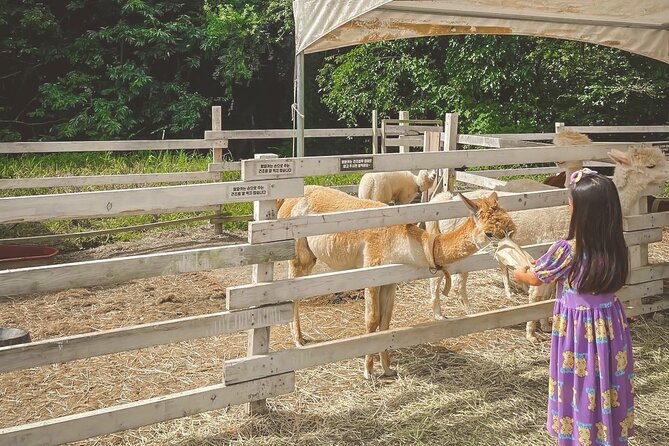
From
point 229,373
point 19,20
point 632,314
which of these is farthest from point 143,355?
point 19,20

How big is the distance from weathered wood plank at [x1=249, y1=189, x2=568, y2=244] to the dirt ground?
1213mm

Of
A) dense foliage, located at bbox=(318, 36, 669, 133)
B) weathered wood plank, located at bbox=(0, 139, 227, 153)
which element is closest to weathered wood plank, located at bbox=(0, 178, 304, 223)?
weathered wood plank, located at bbox=(0, 139, 227, 153)

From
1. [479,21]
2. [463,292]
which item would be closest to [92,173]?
[479,21]

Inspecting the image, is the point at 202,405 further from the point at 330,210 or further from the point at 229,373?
the point at 330,210

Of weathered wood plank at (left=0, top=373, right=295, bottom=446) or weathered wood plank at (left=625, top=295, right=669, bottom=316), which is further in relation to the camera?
weathered wood plank at (left=625, top=295, right=669, bottom=316)

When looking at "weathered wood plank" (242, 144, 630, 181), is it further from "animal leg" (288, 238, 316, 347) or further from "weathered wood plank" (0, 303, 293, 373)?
"animal leg" (288, 238, 316, 347)

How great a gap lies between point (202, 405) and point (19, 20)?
16291 millimetres

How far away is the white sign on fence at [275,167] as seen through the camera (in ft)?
13.2

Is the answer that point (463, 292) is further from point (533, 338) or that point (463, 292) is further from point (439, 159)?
point (439, 159)

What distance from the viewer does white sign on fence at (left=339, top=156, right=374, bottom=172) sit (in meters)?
4.33

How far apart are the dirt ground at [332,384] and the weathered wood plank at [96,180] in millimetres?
1878

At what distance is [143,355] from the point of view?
5.35 m

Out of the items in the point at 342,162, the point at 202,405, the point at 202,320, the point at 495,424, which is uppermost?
the point at 342,162

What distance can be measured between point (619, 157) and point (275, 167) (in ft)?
10.1
